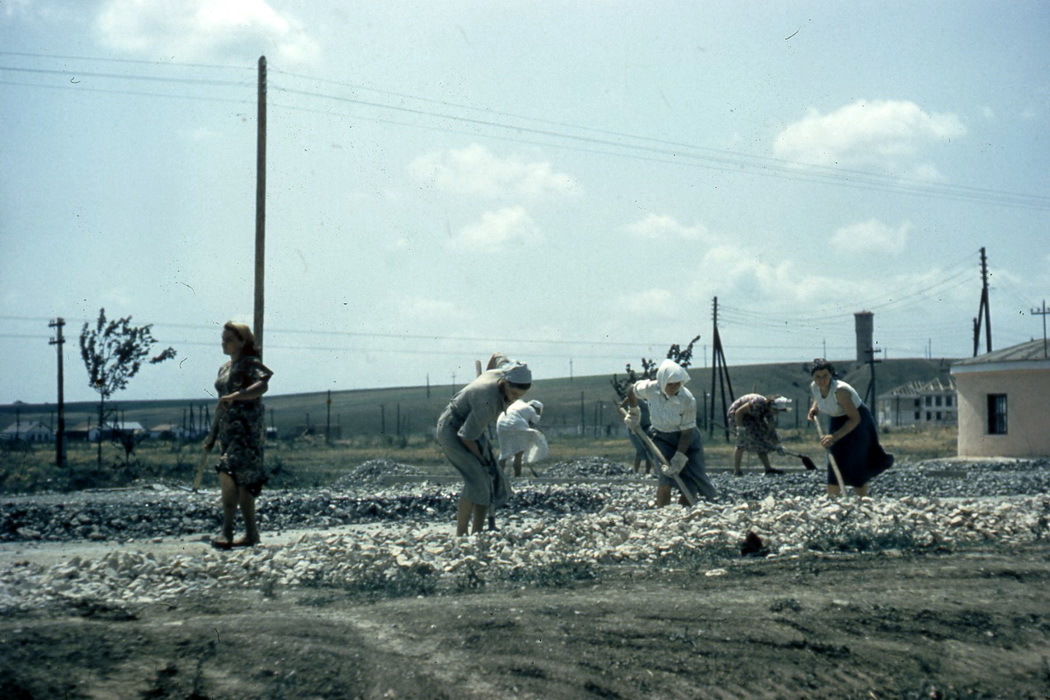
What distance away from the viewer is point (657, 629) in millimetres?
5215

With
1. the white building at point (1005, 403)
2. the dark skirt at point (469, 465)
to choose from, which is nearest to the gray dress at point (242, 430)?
the dark skirt at point (469, 465)

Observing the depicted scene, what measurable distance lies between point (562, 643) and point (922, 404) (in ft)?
295

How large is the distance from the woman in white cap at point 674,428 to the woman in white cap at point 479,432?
5.74 feet

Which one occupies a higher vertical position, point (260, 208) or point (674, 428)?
point (260, 208)

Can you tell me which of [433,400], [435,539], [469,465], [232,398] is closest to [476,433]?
[469,465]

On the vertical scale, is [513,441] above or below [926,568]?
above

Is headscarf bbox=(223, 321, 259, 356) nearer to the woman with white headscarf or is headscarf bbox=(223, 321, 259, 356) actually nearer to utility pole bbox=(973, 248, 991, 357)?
the woman with white headscarf

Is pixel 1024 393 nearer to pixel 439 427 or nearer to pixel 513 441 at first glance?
pixel 513 441

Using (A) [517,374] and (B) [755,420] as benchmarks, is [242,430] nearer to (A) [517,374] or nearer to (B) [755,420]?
(A) [517,374]

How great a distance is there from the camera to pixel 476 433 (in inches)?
313

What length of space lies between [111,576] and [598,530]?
346cm

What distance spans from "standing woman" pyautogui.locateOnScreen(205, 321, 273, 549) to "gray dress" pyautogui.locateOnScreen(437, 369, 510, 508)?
1.45m

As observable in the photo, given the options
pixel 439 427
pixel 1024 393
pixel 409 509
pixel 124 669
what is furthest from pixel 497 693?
pixel 1024 393

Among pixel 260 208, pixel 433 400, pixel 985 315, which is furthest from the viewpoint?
pixel 433 400
